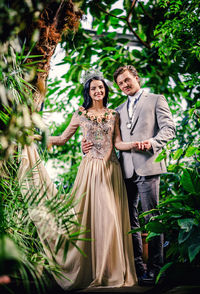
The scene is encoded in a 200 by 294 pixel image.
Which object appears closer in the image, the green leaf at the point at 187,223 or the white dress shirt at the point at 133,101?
the green leaf at the point at 187,223

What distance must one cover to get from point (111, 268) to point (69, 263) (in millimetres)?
303

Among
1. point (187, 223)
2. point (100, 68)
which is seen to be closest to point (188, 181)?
point (187, 223)

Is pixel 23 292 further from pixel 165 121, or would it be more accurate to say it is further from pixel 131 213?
pixel 165 121

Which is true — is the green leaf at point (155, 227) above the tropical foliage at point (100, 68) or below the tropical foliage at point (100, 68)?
below

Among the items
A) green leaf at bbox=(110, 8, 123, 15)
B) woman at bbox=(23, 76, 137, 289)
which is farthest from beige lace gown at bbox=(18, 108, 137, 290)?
green leaf at bbox=(110, 8, 123, 15)

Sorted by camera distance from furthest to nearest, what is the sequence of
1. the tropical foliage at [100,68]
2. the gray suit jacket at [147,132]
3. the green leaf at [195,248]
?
the gray suit jacket at [147,132]
the green leaf at [195,248]
the tropical foliage at [100,68]

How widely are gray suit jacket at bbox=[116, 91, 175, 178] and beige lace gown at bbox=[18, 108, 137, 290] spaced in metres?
0.09

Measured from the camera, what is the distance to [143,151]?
2375mm

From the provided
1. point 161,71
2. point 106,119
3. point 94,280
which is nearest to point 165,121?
point 106,119

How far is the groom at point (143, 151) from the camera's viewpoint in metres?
2.24

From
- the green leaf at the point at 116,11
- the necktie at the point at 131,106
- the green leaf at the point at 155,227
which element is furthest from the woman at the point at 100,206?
the green leaf at the point at 116,11

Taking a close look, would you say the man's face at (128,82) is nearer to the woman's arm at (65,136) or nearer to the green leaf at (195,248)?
the woman's arm at (65,136)

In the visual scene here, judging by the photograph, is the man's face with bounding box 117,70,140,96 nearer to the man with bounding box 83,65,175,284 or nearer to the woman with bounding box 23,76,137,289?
the man with bounding box 83,65,175,284

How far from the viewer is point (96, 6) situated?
3.14m
